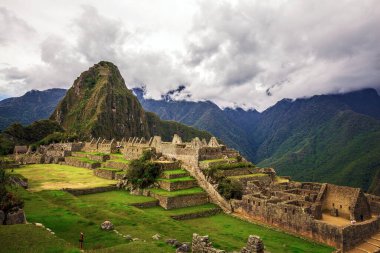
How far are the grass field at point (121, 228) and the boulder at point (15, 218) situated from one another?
1244mm

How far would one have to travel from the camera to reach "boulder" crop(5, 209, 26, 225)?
14087 mm

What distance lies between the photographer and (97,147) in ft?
188

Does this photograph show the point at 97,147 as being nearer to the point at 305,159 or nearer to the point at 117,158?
the point at 117,158

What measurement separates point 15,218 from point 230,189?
19532 mm

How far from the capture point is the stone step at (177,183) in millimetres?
30609

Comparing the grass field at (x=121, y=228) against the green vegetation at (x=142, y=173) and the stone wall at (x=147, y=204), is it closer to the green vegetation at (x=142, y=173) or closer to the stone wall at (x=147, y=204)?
the stone wall at (x=147, y=204)

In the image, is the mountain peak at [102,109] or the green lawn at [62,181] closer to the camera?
the green lawn at [62,181]

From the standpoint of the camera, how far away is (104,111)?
16212 centimetres

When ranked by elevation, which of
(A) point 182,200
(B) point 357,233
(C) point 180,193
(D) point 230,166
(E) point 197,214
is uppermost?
(D) point 230,166

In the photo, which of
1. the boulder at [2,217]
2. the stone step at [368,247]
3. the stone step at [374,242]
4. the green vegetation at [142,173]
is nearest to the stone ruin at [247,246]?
the boulder at [2,217]

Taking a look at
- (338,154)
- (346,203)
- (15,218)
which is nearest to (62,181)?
(15,218)

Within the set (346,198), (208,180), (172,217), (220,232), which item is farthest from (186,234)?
(346,198)

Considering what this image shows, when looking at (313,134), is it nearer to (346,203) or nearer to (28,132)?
(346,203)

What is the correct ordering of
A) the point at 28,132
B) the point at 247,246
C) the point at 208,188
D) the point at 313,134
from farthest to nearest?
the point at 313,134 → the point at 28,132 → the point at 208,188 → the point at 247,246
